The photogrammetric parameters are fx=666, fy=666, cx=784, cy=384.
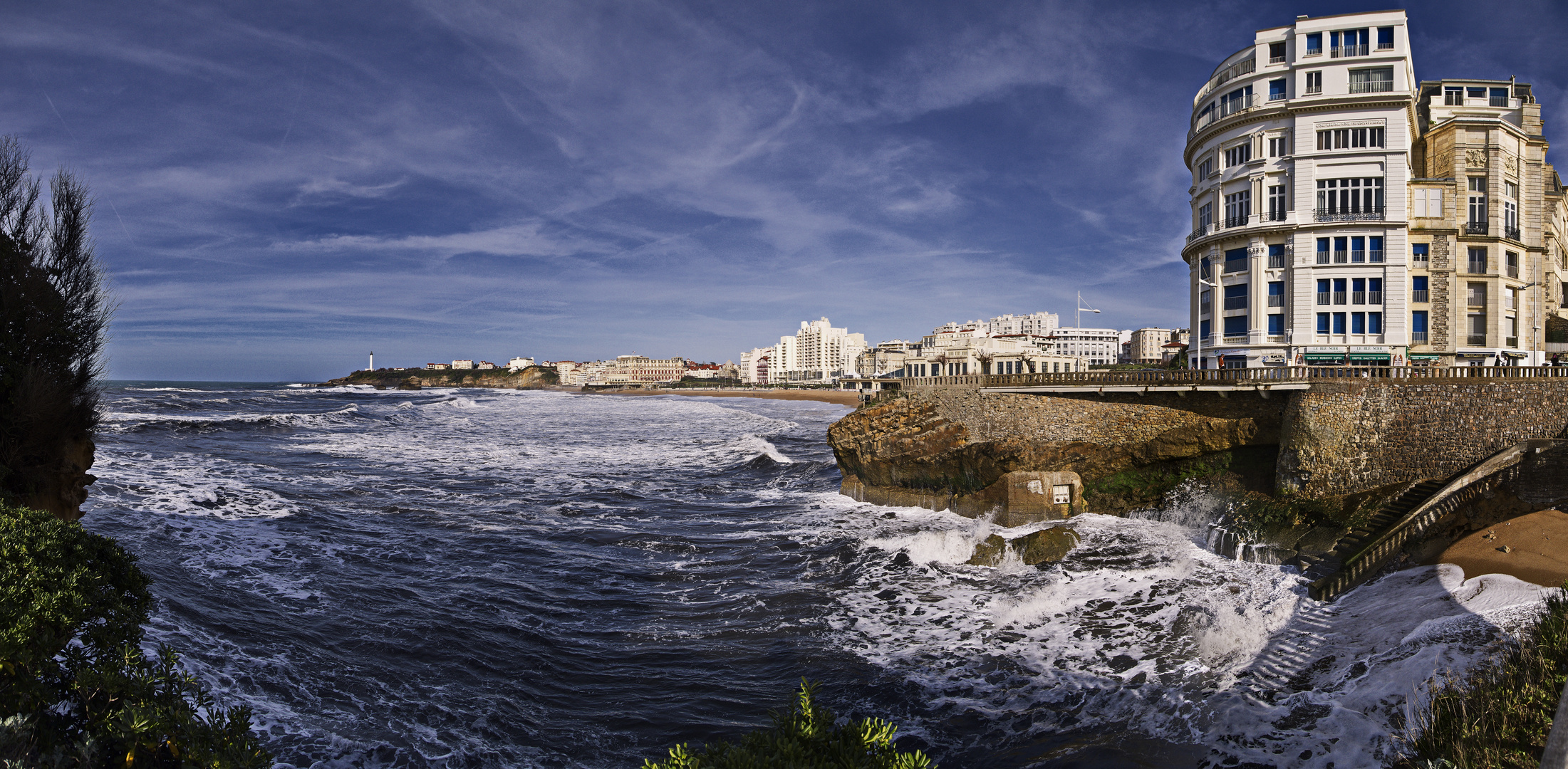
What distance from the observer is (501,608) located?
12758mm

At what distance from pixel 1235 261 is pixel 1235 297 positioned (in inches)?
67.6

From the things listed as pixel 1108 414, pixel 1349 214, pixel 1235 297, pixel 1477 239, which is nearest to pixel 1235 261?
pixel 1235 297

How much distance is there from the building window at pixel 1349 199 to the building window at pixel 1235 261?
3.14m

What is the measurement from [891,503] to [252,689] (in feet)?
58.2

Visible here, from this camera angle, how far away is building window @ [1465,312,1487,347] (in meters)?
29.0

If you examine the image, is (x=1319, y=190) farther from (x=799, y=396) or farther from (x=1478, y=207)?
(x=799, y=396)

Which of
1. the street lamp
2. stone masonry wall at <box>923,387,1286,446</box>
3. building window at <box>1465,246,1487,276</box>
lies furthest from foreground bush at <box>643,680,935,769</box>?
building window at <box>1465,246,1487,276</box>

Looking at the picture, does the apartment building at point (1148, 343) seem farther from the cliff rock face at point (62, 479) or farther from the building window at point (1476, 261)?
the cliff rock face at point (62, 479)

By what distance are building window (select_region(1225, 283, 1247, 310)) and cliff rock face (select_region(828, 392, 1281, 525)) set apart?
14784mm

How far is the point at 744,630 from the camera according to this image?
39.4ft

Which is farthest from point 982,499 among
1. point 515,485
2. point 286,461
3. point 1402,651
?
point 286,461

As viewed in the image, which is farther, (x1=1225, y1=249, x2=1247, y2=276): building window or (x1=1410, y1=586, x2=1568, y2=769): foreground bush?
(x1=1225, y1=249, x2=1247, y2=276): building window

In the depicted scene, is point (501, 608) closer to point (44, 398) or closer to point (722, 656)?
point (722, 656)

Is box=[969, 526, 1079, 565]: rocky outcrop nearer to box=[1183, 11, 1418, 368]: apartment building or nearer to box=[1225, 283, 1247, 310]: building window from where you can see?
box=[1183, 11, 1418, 368]: apartment building
